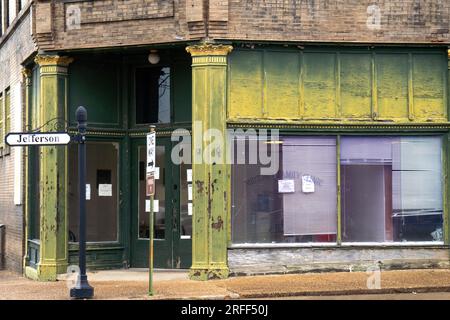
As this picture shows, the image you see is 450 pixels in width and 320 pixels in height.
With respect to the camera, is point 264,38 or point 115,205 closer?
point 264,38

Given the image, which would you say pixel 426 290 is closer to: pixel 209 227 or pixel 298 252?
pixel 298 252

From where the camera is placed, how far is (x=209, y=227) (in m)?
15.5

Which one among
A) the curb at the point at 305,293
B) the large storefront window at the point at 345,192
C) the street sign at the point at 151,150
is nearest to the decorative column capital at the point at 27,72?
the large storefront window at the point at 345,192

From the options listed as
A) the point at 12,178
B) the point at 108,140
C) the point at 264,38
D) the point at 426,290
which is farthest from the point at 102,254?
the point at 426,290

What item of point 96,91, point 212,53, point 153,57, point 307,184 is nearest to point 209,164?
point 307,184

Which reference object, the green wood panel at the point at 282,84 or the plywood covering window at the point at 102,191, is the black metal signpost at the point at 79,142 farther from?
the green wood panel at the point at 282,84

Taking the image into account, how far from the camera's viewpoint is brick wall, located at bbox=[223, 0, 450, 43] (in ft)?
51.9

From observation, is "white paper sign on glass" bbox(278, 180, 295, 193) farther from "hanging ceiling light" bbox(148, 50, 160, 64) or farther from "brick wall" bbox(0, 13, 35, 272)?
"brick wall" bbox(0, 13, 35, 272)

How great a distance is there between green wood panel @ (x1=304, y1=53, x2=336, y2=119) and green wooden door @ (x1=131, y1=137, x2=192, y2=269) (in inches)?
122

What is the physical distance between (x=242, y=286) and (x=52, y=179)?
490cm
